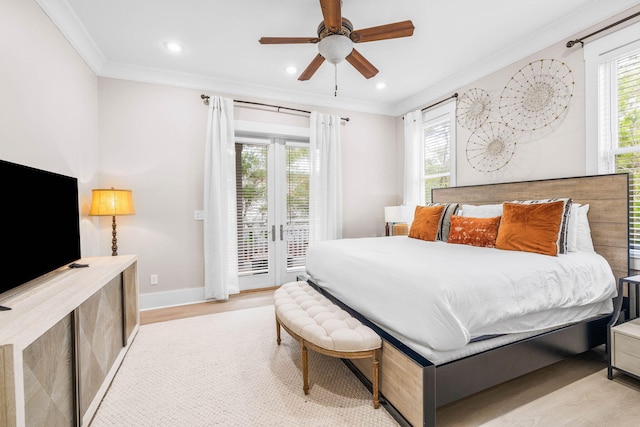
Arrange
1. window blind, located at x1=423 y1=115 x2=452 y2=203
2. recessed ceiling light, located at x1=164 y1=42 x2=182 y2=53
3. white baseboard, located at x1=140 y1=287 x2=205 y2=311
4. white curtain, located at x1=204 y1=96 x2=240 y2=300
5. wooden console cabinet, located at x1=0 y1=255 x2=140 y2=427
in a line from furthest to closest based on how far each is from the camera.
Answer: window blind, located at x1=423 y1=115 x2=452 y2=203 → white curtain, located at x1=204 y1=96 x2=240 y2=300 → white baseboard, located at x1=140 y1=287 x2=205 y2=311 → recessed ceiling light, located at x1=164 y1=42 x2=182 y2=53 → wooden console cabinet, located at x1=0 y1=255 x2=140 y2=427

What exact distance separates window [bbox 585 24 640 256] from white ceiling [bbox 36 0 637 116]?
30cm

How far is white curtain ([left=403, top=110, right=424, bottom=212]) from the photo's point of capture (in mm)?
4297

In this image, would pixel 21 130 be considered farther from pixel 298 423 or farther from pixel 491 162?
pixel 491 162

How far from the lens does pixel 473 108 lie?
11.4ft

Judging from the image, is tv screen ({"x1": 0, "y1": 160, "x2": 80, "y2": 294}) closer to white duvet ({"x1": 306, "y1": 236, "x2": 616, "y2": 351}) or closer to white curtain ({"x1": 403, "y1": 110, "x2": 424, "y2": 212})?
white duvet ({"x1": 306, "y1": 236, "x2": 616, "y2": 351})

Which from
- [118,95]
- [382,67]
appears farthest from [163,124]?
[382,67]

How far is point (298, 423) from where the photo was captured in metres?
1.54

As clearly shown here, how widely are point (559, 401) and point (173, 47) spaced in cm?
430

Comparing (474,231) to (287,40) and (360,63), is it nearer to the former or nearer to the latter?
(360,63)

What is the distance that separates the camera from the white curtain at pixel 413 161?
4297mm

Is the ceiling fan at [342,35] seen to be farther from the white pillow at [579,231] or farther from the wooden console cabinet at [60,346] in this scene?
the wooden console cabinet at [60,346]

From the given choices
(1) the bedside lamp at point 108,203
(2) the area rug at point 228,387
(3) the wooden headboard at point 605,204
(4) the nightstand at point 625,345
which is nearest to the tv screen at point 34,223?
(1) the bedside lamp at point 108,203

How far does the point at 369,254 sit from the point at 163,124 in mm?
3001

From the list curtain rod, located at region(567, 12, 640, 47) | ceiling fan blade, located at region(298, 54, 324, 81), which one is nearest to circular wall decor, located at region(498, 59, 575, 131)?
curtain rod, located at region(567, 12, 640, 47)
